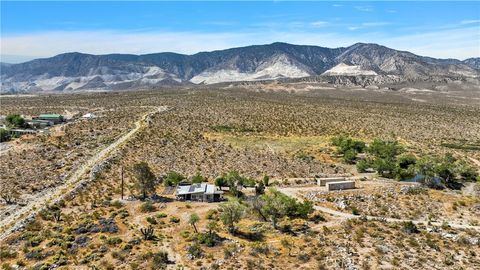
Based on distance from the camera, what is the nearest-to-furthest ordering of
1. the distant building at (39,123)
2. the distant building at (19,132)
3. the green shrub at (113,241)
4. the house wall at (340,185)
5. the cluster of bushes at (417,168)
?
1. the green shrub at (113,241)
2. the house wall at (340,185)
3. the cluster of bushes at (417,168)
4. the distant building at (19,132)
5. the distant building at (39,123)

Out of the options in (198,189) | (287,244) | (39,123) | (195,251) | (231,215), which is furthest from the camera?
(39,123)

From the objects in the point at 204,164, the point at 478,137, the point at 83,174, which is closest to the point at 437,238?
the point at 204,164

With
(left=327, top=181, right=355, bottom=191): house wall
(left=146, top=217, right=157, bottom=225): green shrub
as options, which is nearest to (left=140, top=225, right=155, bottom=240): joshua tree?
(left=146, top=217, right=157, bottom=225): green shrub

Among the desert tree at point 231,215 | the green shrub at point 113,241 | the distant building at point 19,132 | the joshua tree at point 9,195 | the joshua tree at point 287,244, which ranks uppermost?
the desert tree at point 231,215

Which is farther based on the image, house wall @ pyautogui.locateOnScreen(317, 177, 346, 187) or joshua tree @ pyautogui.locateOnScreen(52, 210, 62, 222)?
house wall @ pyautogui.locateOnScreen(317, 177, 346, 187)

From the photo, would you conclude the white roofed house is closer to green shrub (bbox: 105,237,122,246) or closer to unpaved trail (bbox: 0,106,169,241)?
green shrub (bbox: 105,237,122,246)

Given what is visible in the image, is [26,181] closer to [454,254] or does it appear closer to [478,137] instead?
[454,254]

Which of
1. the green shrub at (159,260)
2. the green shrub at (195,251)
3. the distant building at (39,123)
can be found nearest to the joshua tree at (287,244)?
the green shrub at (195,251)

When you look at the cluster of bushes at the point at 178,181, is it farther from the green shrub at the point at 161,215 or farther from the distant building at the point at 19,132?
the distant building at the point at 19,132

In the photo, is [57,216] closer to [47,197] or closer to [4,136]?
[47,197]

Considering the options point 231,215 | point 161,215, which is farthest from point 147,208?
point 231,215

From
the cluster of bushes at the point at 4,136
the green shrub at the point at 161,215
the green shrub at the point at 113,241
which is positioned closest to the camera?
the green shrub at the point at 113,241
